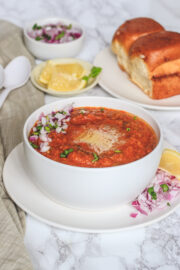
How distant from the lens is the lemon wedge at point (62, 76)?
237 cm

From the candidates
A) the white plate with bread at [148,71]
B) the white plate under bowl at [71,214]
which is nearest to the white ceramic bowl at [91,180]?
the white plate under bowl at [71,214]

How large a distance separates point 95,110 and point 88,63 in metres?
0.91

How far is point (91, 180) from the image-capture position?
1.37m

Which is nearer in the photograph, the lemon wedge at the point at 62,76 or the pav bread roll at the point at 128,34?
the lemon wedge at the point at 62,76

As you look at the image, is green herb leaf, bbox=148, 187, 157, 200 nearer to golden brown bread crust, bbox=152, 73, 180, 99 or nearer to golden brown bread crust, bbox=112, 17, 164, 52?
golden brown bread crust, bbox=152, 73, 180, 99

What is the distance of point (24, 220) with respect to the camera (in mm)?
1492

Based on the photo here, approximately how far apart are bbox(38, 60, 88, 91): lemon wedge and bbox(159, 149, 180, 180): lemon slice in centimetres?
86

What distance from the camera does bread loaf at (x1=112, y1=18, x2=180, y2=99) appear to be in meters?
2.37

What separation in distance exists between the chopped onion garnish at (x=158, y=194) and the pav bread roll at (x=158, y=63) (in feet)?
2.74

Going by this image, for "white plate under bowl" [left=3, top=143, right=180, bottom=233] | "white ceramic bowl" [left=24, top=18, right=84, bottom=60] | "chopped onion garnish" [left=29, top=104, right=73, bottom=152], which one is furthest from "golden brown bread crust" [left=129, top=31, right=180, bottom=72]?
"white plate under bowl" [left=3, top=143, right=180, bottom=233]

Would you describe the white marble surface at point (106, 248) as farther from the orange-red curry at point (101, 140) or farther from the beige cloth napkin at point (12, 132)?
the orange-red curry at point (101, 140)

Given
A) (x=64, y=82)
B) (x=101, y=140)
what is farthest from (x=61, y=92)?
(x=101, y=140)

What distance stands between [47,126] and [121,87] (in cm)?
95

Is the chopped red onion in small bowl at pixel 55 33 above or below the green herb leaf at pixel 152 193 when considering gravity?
below
